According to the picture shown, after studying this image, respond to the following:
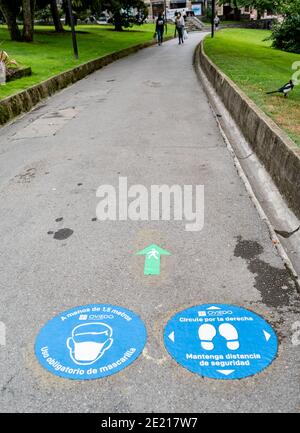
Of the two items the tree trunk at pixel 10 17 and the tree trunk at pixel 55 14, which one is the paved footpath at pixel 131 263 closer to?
the tree trunk at pixel 10 17

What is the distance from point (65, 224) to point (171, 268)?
5.49ft

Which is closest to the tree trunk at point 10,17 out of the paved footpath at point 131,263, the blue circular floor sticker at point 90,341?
the paved footpath at point 131,263

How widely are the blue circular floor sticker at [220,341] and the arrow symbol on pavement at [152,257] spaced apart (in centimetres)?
70

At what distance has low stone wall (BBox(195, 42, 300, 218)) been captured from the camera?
194 inches

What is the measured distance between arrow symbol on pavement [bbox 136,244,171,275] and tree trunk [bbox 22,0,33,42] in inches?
959

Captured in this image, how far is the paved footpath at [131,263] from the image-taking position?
2709 millimetres

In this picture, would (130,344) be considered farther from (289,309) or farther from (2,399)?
(289,309)

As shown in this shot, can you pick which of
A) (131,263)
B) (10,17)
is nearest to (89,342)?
(131,263)

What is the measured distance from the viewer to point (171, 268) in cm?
→ 407

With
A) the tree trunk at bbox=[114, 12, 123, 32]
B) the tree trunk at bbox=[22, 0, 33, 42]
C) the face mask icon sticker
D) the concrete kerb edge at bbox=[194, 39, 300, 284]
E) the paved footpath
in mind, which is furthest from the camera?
the tree trunk at bbox=[114, 12, 123, 32]

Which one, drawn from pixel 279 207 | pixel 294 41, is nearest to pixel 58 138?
pixel 279 207

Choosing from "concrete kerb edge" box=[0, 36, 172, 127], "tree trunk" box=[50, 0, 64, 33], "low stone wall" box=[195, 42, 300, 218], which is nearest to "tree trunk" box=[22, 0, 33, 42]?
"concrete kerb edge" box=[0, 36, 172, 127]

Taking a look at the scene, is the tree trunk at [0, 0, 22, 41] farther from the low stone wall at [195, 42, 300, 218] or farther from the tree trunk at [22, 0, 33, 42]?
the low stone wall at [195, 42, 300, 218]
